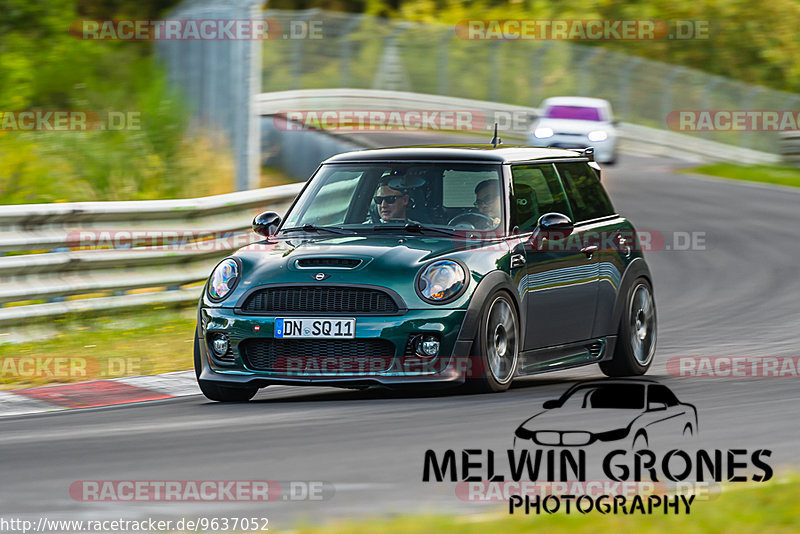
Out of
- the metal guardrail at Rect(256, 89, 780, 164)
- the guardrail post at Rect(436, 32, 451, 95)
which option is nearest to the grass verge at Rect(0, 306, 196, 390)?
the metal guardrail at Rect(256, 89, 780, 164)

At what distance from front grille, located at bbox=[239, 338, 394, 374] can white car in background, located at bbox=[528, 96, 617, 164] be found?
23.4 m

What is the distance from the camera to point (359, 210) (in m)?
9.56

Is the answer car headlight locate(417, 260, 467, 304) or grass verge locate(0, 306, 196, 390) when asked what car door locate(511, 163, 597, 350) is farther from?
grass verge locate(0, 306, 196, 390)

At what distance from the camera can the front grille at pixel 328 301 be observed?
8.39m

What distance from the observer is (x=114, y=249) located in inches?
496

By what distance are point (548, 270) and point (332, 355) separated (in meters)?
1.72

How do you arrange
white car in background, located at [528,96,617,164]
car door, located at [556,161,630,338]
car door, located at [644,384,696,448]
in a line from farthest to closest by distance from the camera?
white car in background, located at [528,96,617,164], car door, located at [556,161,630,338], car door, located at [644,384,696,448]

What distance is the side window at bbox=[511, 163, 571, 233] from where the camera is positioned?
30.9ft

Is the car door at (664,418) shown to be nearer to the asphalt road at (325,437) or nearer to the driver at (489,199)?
the asphalt road at (325,437)

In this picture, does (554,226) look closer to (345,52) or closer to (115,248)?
(115,248)

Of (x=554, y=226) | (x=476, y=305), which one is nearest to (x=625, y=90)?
(x=554, y=226)

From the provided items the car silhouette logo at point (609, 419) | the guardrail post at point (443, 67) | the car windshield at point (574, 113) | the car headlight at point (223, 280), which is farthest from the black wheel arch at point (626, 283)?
the guardrail post at point (443, 67)

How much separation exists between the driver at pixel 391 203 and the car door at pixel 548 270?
694mm

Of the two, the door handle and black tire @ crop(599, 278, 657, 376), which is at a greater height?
the door handle
